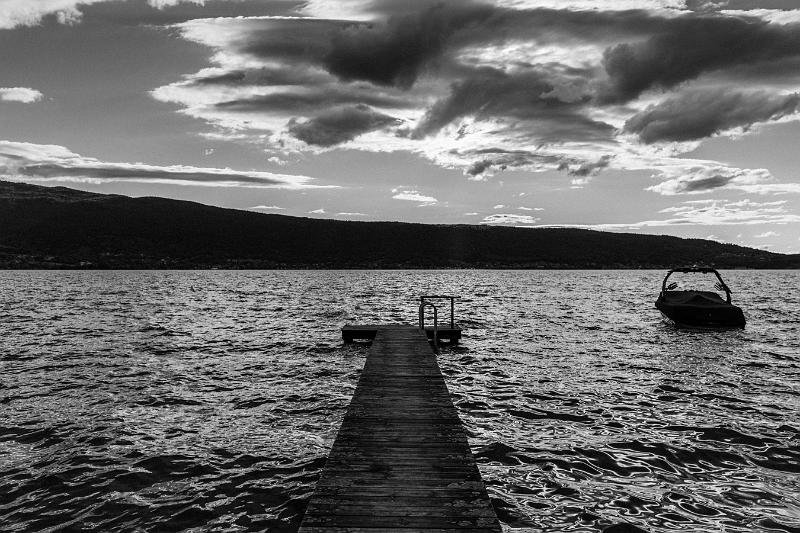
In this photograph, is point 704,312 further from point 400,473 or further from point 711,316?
point 400,473

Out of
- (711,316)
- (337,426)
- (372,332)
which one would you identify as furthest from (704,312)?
(337,426)

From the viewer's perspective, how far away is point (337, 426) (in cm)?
1366

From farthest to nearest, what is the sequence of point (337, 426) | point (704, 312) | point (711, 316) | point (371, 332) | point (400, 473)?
point (704, 312)
point (711, 316)
point (371, 332)
point (337, 426)
point (400, 473)

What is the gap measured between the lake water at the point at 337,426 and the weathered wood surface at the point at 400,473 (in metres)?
1.44

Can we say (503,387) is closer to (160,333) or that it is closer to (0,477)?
(0,477)

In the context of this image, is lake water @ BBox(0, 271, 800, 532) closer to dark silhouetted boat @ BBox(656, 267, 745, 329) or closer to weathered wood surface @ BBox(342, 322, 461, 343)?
weathered wood surface @ BBox(342, 322, 461, 343)

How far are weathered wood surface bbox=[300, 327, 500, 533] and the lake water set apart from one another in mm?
1435

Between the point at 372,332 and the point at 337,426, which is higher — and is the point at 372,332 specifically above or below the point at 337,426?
above

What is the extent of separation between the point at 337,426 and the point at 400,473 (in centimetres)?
592

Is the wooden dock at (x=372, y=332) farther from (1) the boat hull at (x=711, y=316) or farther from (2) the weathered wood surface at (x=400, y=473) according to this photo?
(1) the boat hull at (x=711, y=316)

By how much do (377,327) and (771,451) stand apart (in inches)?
735

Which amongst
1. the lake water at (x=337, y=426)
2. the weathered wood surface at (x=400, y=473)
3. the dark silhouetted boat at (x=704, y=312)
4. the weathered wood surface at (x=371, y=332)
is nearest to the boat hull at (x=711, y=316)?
the dark silhouetted boat at (x=704, y=312)

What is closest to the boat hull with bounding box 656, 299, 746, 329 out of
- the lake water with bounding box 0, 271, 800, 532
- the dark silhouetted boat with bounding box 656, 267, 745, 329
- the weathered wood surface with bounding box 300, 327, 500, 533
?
the dark silhouetted boat with bounding box 656, 267, 745, 329

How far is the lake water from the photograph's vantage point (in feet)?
29.8
